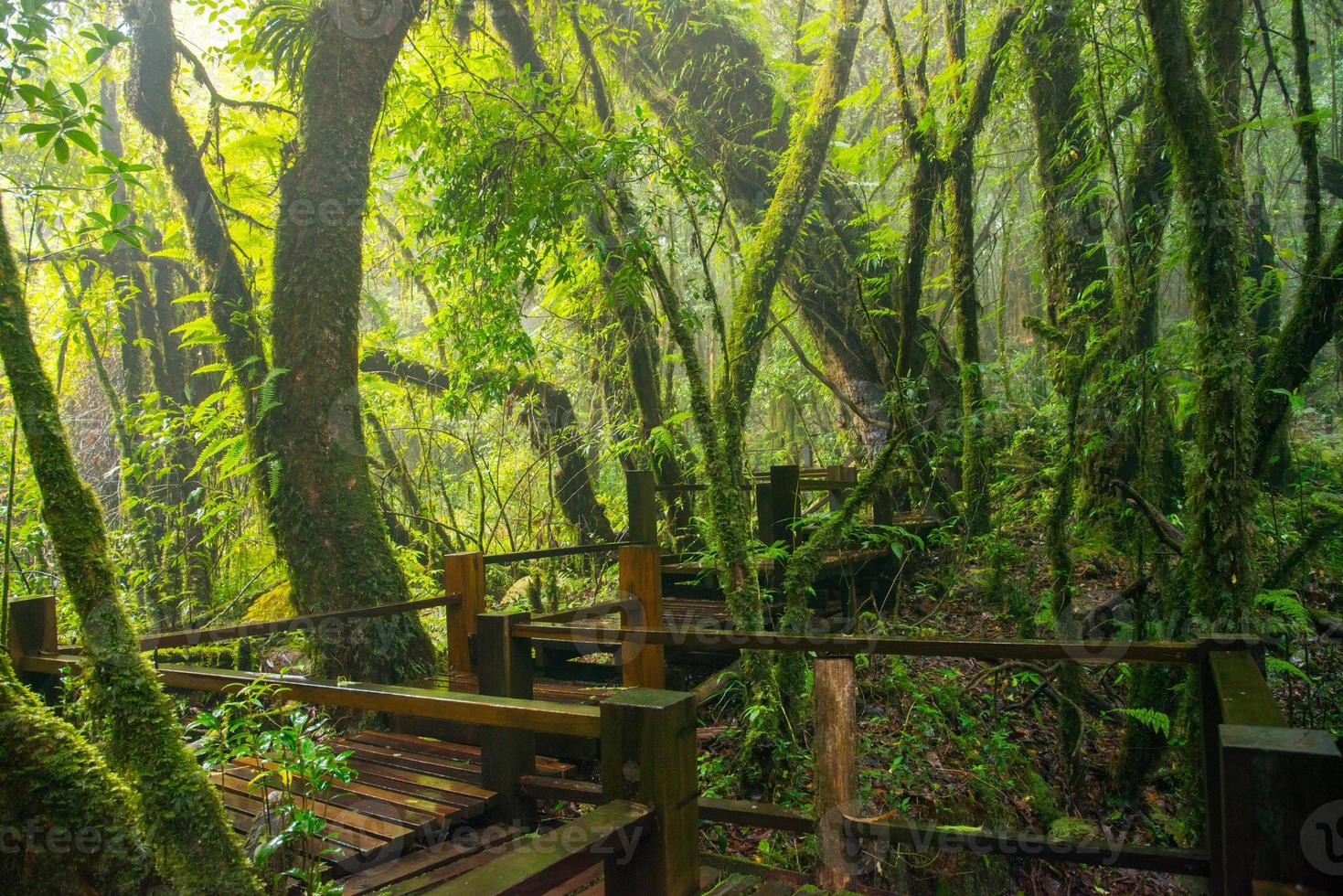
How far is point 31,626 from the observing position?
3.69 m

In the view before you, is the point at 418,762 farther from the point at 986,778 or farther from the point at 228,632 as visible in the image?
the point at 986,778

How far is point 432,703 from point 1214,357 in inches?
140

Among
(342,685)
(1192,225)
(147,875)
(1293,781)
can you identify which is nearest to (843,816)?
(1293,781)

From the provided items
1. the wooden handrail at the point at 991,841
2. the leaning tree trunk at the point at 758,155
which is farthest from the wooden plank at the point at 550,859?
the leaning tree trunk at the point at 758,155

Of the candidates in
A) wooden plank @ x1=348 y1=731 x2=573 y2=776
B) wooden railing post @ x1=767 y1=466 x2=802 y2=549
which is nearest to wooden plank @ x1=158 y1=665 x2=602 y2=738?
wooden plank @ x1=348 y1=731 x2=573 y2=776

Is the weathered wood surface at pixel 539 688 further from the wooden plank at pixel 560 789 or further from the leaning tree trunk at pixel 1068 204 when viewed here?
the leaning tree trunk at pixel 1068 204

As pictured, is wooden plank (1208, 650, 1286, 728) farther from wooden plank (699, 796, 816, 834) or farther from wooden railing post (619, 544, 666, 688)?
wooden railing post (619, 544, 666, 688)

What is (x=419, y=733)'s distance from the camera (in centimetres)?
450

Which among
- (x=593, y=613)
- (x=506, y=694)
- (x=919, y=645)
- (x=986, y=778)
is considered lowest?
(x=986, y=778)

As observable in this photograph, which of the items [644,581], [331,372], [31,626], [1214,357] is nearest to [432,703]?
[31,626]

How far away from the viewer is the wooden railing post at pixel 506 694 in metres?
3.51

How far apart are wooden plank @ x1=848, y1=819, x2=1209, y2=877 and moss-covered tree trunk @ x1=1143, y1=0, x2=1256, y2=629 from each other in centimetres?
151

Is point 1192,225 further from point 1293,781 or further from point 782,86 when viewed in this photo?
point 782,86

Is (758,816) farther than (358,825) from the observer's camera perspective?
No
